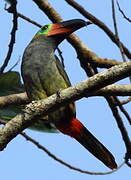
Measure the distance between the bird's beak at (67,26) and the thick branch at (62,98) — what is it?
52.9 inches

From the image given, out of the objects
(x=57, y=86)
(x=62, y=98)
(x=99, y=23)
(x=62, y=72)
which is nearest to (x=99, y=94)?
(x=57, y=86)

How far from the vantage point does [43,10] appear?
4414mm

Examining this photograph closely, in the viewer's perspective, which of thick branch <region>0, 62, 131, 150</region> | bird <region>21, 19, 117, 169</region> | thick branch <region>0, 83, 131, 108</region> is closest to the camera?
thick branch <region>0, 62, 131, 150</region>

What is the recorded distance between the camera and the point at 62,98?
9.53 feet

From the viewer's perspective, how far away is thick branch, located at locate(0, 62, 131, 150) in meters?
2.84

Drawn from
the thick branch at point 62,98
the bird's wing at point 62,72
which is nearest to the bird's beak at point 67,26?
the bird's wing at point 62,72

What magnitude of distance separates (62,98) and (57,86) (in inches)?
44.7

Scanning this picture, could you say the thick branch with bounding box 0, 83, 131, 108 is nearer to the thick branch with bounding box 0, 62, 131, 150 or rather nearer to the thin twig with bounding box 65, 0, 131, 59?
the thick branch with bounding box 0, 62, 131, 150

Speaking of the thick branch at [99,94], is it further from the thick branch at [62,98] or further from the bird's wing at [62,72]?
the thick branch at [62,98]

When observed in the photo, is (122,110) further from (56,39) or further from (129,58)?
(56,39)

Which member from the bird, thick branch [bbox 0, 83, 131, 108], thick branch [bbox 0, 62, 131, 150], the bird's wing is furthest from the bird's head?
thick branch [bbox 0, 62, 131, 150]

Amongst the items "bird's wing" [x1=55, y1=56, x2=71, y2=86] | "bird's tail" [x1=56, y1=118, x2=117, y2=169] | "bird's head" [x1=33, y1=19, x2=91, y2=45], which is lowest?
"bird's tail" [x1=56, y1=118, x2=117, y2=169]

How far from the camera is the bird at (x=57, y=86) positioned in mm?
4047

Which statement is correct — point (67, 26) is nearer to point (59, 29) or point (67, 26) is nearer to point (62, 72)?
point (59, 29)
